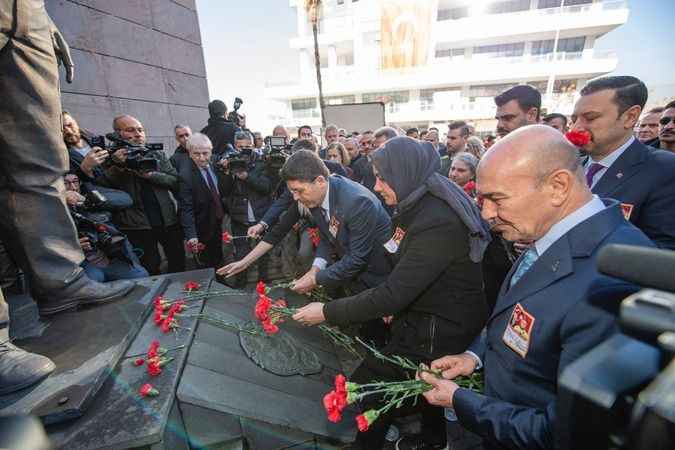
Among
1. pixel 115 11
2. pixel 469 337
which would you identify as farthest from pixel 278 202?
pixel 115 11

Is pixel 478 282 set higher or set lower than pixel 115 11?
lower

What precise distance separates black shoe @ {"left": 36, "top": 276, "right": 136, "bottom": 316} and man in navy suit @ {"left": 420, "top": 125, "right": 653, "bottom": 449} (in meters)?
2.26

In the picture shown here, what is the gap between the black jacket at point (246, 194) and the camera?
4324 millimetres

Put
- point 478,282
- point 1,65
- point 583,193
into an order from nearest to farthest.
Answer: point 583,193 → point 1,65 → point 478,282

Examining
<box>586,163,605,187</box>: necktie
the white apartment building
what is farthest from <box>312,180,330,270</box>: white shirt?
the white apartment building

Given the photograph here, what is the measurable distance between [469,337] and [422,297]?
0.35 m

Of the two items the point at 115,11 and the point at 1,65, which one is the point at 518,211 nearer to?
the point at 1,65

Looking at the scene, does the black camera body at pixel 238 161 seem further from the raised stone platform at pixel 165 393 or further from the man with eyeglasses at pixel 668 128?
the man with eyeglasses at pixel 668 128

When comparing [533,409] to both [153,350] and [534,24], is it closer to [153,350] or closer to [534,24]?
[153,350]

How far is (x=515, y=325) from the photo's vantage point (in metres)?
1.12

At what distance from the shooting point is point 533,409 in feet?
3.37

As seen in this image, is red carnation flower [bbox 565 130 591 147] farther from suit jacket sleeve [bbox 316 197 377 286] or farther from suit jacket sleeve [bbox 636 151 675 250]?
suit jacket sleeve [bbox 316 197 377 286]

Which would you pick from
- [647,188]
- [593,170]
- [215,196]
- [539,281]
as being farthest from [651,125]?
[215,196]

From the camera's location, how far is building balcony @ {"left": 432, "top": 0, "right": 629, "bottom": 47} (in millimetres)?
27656
